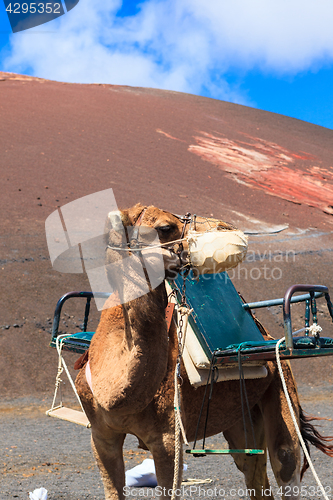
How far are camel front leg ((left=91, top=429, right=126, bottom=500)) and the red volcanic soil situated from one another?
299 inches

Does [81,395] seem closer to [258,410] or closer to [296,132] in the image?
[258,410]

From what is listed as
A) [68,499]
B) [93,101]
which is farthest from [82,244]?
[93,101]

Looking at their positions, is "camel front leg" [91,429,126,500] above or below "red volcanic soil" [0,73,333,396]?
below

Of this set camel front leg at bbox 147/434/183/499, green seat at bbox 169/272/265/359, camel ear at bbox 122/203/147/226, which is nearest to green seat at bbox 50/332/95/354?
green seat at bbox 169/272/265/359

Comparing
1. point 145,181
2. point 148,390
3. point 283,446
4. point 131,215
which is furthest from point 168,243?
point 145,181

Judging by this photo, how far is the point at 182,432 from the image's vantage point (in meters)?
3.02

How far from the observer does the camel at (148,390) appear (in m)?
2.83

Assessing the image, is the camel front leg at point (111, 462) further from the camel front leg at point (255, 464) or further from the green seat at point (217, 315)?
the camel front leg at point (255, 464)

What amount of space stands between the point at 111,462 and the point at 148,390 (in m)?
0.85

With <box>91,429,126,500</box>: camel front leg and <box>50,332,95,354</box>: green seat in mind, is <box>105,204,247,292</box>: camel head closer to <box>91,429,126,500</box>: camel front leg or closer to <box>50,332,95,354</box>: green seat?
<box>91,429,126,500</box>: camel front leg

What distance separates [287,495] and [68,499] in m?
2.57

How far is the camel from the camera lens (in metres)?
2.83

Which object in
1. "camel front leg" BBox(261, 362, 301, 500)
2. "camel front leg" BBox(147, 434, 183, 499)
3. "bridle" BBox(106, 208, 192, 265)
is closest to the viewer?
"bridle" BBox(106, 208, 192, 265)

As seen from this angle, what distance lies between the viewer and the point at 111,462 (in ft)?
11.0
